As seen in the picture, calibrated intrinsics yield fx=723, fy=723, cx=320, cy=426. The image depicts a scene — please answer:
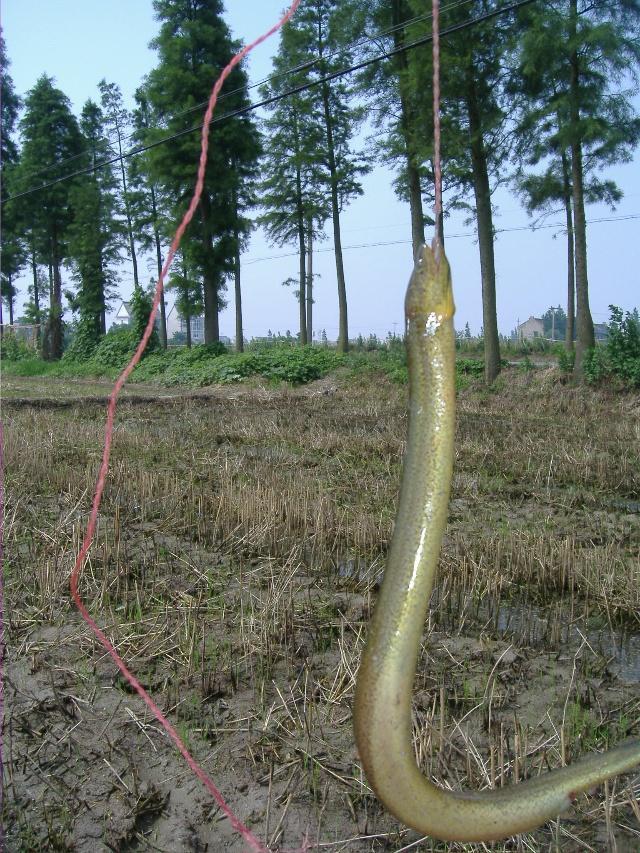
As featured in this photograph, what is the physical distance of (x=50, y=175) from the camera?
1339 inches

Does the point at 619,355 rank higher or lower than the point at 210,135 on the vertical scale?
lower

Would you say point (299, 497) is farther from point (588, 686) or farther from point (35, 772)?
point (35, 772)

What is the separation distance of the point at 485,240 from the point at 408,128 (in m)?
3.75

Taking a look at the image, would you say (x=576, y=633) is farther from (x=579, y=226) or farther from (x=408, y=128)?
(x=408, y=128)

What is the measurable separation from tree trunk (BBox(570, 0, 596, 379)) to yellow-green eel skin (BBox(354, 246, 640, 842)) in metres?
16.1

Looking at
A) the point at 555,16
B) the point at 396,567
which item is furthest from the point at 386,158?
the point at 396,567

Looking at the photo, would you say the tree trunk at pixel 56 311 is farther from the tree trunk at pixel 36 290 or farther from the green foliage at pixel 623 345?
the green foliage at pixel 623 345

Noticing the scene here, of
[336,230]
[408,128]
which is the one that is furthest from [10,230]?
[408,128]

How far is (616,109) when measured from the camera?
15.7m

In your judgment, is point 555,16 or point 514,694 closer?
point 514,694

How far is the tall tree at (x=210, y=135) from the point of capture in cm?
2484

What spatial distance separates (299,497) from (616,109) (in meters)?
13.9

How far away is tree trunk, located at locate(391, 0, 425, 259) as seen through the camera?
18.1 metres

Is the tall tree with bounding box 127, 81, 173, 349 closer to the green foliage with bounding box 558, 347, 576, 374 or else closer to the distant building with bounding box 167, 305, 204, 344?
the distant building with bounding box 167, 305, 204, 344
